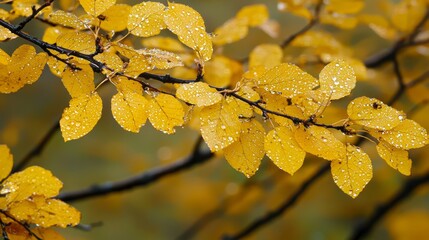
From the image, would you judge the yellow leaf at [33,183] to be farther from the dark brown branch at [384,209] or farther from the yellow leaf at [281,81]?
the dark brown branch at [384,209]

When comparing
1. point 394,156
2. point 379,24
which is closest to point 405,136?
point 394,156

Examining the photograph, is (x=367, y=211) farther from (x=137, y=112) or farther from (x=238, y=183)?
(x=137, y=112)

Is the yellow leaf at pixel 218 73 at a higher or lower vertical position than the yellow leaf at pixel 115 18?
lower

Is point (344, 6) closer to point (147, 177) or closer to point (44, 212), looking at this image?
point (147, 177)

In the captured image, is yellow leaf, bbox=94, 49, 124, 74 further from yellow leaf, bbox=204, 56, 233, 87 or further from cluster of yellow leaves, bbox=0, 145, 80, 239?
yellow leaf, bbox=204, 56, 233, 87

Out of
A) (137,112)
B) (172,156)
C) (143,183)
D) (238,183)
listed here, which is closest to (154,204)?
(172,156)

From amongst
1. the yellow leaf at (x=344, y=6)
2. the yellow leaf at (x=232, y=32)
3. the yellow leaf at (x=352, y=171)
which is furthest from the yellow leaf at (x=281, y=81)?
the yellow leaf at (x=344, y=6)
